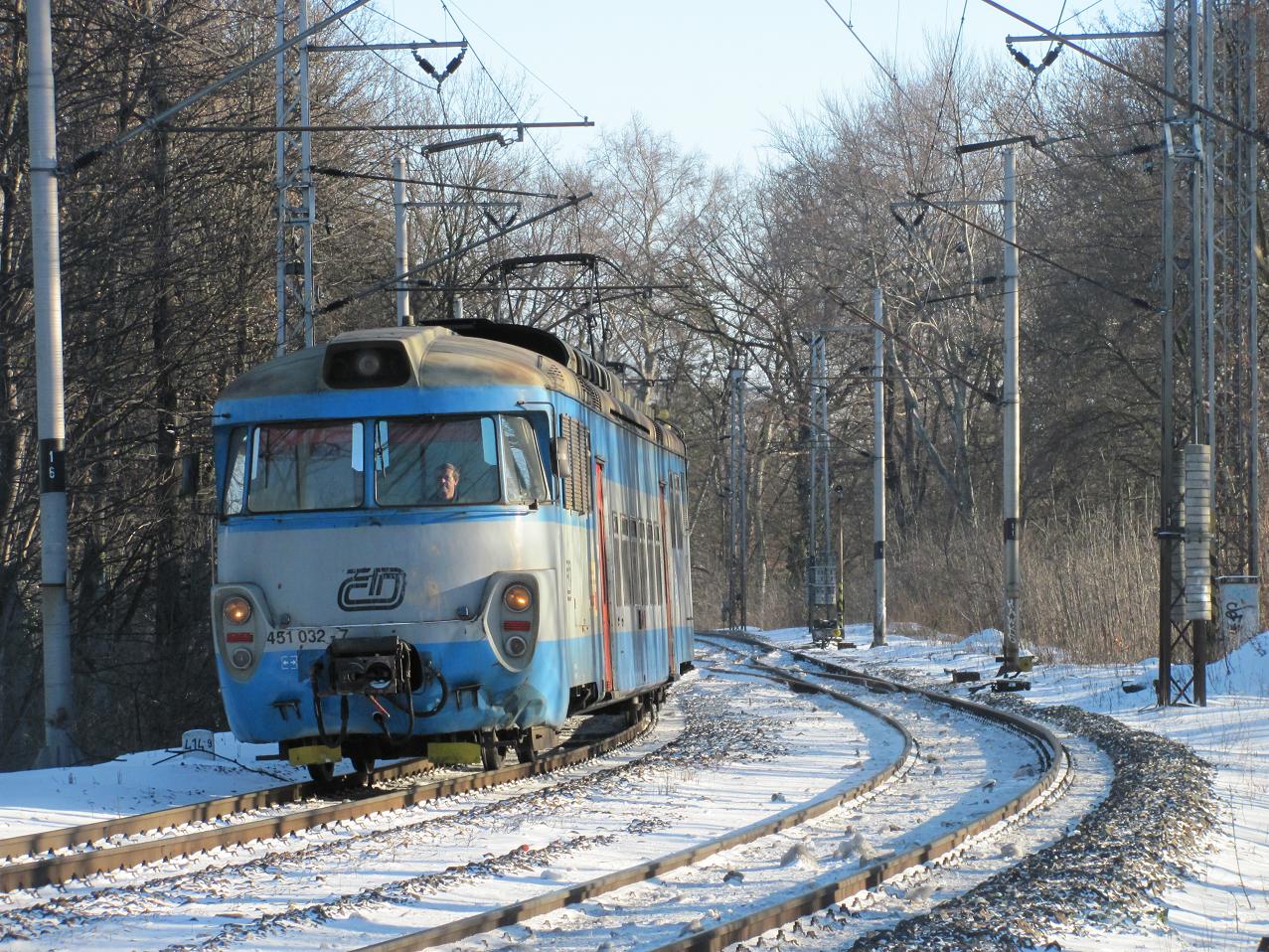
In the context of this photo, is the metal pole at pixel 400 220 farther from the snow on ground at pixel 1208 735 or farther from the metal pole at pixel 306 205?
the snow on ground at pixel 1208 735

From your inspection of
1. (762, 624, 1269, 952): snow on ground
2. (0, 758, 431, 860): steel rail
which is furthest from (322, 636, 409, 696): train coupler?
(762, 624, 1269, 952): snow on ground

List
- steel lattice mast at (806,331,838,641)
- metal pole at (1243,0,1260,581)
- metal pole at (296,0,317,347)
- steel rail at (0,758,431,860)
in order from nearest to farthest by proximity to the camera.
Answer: steel rail at (0,758,431,860) → metal pole at (1243,0,1260,581) → metal pole at (296,0,317,347) → steel lattice mast at (806,331,838,641)

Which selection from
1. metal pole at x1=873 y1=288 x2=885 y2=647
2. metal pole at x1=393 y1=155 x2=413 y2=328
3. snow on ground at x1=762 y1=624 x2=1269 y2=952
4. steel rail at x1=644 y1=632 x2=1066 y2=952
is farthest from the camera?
metal pole at x1=873 y1=288 x2=885 y2=647

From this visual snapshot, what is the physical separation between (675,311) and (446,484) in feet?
143

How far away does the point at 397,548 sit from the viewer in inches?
436

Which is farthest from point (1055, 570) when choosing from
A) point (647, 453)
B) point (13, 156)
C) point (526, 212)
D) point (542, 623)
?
point (526, 212)

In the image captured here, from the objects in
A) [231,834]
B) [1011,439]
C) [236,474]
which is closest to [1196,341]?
[1011,439]

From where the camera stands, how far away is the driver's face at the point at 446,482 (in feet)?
36.9

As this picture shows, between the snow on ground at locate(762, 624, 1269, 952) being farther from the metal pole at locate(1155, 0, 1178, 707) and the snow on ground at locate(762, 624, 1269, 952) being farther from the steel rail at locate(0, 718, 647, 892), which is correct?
the steel rail at locate(0, 718, 647, 892)

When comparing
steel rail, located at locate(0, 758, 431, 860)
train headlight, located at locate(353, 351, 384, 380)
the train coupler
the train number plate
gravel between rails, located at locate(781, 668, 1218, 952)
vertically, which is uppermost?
train headlight, located at locate(353, 351, 384, 380)

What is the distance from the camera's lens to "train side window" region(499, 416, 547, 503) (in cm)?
1138

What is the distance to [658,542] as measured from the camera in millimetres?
17188

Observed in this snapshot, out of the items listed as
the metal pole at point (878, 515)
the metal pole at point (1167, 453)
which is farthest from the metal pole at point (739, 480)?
the metal pole at point (1167, 453)

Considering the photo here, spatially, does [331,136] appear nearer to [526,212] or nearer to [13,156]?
[13,156]
